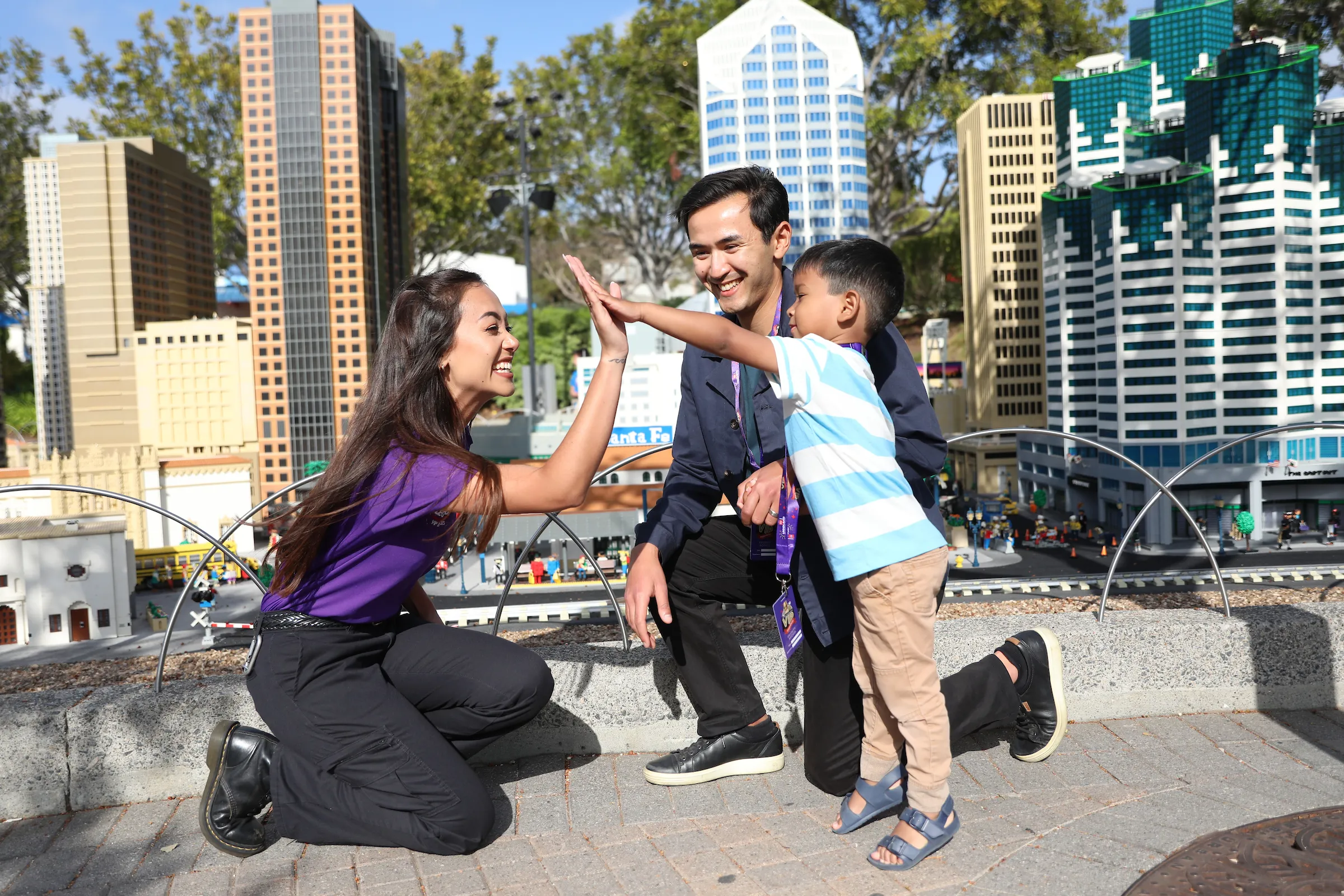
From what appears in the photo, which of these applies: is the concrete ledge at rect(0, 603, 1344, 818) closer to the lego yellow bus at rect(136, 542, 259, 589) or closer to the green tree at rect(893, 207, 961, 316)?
the lego yellow bus at rect(136, 542, 259, 589)

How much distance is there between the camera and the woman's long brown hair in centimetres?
296

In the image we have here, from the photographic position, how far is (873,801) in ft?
9.86

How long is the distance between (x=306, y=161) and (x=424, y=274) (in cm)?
2999

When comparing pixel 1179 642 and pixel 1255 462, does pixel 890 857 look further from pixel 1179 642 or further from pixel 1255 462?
pixel 1255 462

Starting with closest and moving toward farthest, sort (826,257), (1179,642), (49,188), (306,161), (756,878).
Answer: (756,878), (826,257), (1179,642), (306,161), (49,188)

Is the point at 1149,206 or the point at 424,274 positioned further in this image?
the point at 1149,206

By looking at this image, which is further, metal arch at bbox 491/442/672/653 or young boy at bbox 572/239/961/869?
metal arch at bbox 491/442/672/653

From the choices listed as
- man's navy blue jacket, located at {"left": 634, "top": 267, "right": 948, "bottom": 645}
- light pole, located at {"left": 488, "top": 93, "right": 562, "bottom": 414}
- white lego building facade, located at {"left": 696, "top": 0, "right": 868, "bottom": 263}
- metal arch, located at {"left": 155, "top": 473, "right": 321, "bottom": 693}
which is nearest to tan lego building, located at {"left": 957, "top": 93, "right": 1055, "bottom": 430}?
white lego building facade, located at {"left": 696, "top": 0, "right": 868, "bottom": 263}

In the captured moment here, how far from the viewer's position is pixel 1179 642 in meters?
3.84

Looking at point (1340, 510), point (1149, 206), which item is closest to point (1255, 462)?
point (1340, 510)

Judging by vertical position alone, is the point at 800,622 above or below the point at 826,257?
below

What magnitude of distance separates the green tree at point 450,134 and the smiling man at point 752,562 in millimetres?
32205

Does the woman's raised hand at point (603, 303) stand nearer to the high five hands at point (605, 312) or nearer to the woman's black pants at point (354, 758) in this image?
the high five hands at point (605, 312)

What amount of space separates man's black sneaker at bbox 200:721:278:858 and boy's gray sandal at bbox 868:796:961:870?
176 cm
